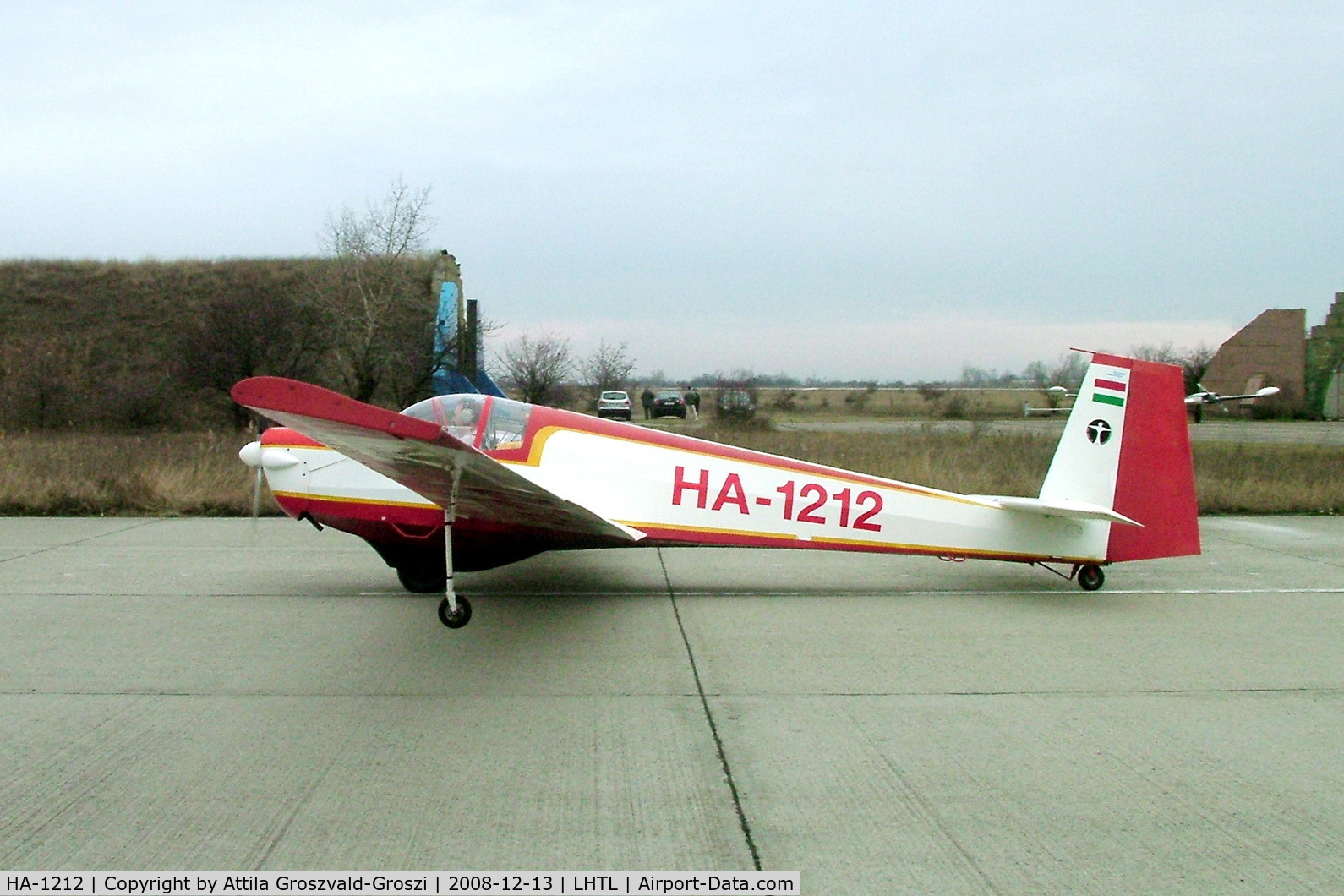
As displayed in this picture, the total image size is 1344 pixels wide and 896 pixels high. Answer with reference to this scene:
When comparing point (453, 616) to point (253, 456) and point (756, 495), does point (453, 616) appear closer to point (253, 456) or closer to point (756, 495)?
point (253, 456)

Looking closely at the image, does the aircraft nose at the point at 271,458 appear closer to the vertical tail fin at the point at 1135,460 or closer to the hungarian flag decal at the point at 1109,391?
the vertical tail fin at the point at 1135,460

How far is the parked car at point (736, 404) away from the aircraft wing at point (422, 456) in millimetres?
20832

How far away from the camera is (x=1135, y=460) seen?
8.05m

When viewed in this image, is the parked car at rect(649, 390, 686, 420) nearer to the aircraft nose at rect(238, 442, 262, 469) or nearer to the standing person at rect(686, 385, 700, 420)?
the standing person at rect(686, 385, 700, 420)

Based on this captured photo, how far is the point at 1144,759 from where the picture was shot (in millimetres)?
4695

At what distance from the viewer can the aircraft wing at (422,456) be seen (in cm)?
461

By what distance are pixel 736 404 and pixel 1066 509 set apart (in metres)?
21.2

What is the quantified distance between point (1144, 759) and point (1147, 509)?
12.6 feet

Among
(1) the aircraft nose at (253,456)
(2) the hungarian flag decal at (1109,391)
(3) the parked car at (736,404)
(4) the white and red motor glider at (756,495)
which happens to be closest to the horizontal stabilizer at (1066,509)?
(4) the white and red motor glider at (756,495)

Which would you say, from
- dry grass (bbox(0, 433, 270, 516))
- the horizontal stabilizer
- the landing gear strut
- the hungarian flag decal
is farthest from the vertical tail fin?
dry grass (bbox(0, 433, 270, 516))

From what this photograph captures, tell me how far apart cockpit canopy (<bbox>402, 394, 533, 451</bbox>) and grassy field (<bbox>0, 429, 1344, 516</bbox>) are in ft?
21.4

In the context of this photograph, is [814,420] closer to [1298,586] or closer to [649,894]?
[1298,586]

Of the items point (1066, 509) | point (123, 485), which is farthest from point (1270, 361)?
point (123, 485)

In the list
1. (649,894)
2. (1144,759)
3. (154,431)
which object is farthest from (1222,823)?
(154,431)
